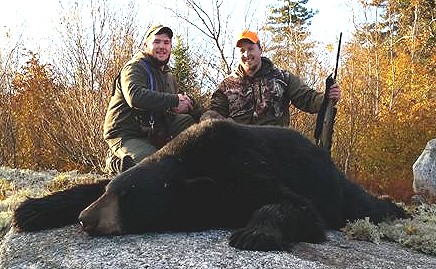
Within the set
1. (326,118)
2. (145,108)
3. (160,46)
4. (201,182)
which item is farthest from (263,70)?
(201,182)

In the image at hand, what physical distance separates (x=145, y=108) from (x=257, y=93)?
5.14 ft

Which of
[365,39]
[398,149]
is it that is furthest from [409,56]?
[398,149]

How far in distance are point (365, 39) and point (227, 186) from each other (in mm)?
17646

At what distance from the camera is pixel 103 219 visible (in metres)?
3.12

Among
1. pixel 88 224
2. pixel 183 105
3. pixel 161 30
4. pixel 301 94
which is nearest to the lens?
pixel 88 224

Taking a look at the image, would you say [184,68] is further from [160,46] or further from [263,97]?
[160,46]

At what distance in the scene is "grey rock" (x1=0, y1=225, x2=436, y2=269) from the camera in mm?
2584

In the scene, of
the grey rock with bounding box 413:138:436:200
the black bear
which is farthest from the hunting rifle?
the grey rock with bounding box 413:138:436:200

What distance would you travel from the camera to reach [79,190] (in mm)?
3684

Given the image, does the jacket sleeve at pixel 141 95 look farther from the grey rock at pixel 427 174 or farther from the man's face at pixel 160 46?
the grey rock at pixel 427 174

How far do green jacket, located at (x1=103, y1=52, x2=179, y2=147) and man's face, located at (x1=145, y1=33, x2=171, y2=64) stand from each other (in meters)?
0.07

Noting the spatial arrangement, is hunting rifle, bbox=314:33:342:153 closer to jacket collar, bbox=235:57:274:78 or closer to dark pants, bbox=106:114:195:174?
jacket collar, bbox=235:57:274:78

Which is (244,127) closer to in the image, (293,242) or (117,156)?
(293,242)

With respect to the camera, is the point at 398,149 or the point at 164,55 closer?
the point at 164,55
